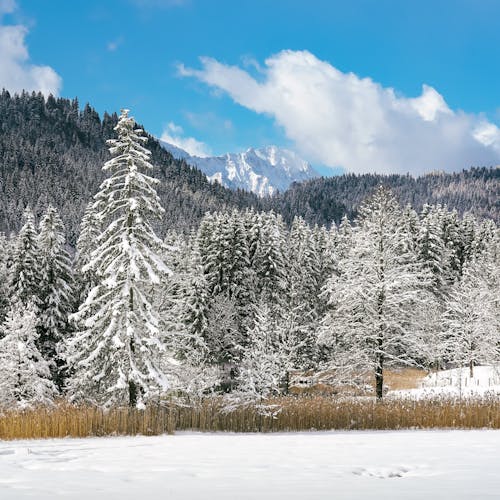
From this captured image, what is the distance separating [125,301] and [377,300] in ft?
38.3

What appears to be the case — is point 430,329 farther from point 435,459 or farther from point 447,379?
point 435,459

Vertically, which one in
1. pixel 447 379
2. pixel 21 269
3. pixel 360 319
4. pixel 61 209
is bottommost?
pixel 447 379

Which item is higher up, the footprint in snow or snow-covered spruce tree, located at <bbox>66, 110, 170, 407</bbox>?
snow-covered spruce tree, located at <bbox>66, 110, 170, 407</bbox>

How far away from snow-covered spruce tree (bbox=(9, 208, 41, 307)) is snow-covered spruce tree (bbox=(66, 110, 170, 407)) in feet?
72.5

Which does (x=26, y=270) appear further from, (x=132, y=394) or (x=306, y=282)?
(x=306, y=282)

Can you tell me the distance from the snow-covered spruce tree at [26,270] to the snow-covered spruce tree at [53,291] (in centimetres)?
44

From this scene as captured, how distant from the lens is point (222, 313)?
45312 mm

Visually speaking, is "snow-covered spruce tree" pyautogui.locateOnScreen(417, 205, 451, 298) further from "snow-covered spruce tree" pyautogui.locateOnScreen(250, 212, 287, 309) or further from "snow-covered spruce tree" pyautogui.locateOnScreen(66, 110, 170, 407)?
"snow-covered spruce tree" pyautogui.locateOnScreen(66, 110, 170, 407)

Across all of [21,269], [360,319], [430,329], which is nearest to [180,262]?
[21,269]

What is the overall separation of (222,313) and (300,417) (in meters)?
31.7

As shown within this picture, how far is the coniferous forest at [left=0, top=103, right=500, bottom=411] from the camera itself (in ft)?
52.3

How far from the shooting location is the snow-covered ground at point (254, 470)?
4.60m

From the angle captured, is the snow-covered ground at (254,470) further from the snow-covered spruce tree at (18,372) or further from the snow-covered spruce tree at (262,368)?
the snow-covered spruce tree at (18,372)

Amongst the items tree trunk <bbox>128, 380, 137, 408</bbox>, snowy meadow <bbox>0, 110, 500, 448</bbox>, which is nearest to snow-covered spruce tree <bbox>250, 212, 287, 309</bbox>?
snowy meadow <bbox>0, 110, 500, 448</bbox>
